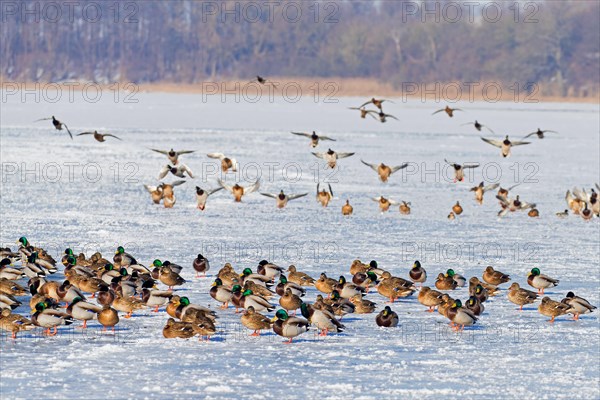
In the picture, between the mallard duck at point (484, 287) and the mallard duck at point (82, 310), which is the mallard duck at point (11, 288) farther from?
the mallard duck at point (484, 287)

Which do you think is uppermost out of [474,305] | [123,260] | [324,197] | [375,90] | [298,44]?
[298,44]

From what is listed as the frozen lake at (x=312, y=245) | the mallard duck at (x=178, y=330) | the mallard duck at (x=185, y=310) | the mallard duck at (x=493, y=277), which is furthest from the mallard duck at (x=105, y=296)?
the mallard duck at (x=493, y=277)

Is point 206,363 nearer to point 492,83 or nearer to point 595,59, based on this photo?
point 492,83

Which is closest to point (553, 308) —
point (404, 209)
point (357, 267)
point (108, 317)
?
point (357, 267)

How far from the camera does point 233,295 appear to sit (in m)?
11.6

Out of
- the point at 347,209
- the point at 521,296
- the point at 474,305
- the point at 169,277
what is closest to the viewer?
the point at 474,305

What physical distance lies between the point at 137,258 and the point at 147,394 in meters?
6.35

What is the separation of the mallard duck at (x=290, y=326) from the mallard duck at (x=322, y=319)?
10.4 inches

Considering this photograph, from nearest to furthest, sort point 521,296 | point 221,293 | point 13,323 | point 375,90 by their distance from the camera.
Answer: point 13,323
point 221,293
point 521,296
point 375,90

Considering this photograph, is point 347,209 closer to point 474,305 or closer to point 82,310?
point 474,305

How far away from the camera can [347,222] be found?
18.6m

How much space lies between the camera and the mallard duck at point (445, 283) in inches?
496

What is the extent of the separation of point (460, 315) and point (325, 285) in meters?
2.02

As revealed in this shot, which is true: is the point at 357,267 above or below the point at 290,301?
above
